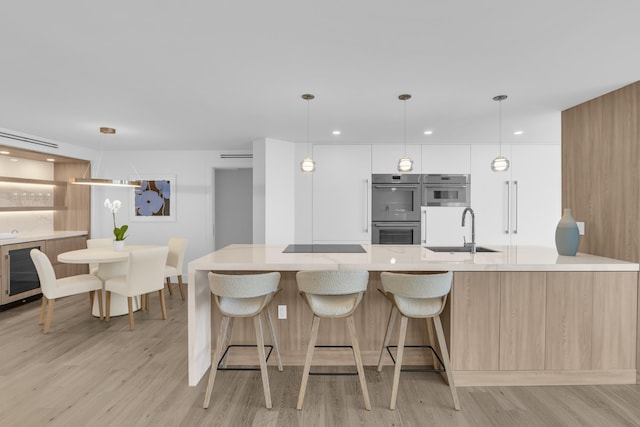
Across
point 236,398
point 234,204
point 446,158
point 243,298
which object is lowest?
point 236,398

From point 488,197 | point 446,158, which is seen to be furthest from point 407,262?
point 488,197

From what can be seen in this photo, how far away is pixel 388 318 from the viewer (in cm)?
289

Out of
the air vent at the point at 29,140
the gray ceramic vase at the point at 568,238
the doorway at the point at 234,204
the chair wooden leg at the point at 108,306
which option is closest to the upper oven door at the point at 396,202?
the gray ceramic vase at the point at 568,238

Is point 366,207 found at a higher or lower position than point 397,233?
higher

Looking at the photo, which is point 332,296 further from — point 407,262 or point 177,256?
point 177,256

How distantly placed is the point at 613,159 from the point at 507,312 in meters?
1.58

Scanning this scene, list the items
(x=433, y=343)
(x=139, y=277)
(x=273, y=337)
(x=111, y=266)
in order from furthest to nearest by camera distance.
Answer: (x=111, y=266) < (x=139, y=277) < (x=433, y=343) < (x=273, y=337)

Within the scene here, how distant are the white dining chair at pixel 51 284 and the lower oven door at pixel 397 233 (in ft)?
11.5

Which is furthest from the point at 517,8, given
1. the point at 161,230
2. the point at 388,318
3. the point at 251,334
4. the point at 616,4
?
the point at 161,230

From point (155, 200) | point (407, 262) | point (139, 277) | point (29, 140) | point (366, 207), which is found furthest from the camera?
point (155, 200)

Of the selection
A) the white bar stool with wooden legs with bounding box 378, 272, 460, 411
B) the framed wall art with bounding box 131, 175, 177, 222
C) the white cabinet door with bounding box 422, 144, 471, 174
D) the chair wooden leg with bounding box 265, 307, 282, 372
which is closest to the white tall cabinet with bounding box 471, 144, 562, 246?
the white cabinet door with bounding box 422, 144, 471, 174

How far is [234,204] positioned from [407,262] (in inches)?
171

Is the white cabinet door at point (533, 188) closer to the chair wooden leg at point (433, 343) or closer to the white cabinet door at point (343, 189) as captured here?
the white cabinet door at point (343, 189)

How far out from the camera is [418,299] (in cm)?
243
